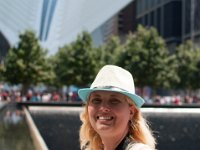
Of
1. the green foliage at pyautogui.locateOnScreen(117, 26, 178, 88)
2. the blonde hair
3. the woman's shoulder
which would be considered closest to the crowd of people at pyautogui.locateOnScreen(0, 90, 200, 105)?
the green foliage at pyautogui.locateOnScreen(117, 26, 178, 88)

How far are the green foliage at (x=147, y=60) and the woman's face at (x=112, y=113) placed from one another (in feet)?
104

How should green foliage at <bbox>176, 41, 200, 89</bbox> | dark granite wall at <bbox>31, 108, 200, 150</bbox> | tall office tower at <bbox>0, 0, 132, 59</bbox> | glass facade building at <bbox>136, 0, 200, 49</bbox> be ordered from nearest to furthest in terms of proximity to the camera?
dark granite wall at <bbox>31, 108, 200, 150</bbox>, green foliage at <bbox>176, 41, 200, 89</bbox>, tall office tower at <bbox>0, 0, 132, 59</bbox>, glass facade building at <bbox>136, 0, 200, 49</bbox>

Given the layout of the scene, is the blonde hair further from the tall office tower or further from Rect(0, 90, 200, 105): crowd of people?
the tall office tower

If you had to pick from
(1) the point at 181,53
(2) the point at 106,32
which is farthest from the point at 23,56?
(2) the point at 106,32

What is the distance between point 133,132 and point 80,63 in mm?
34426

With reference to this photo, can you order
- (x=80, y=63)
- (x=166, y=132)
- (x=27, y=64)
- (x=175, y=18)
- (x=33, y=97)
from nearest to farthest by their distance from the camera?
(x=166, y=132)
(x=33, y=97)
(x=80, y=63)
(x=27, y=64)
(x=175, y=18)

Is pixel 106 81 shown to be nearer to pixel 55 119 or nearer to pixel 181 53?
pixel 55 119

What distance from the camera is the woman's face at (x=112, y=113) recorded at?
1.67m

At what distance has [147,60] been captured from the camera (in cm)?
3381

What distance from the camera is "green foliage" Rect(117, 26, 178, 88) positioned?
3366cm

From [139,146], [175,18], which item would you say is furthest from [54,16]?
[139,146]

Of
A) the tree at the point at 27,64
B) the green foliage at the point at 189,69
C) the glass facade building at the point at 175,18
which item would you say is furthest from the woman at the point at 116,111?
the glass facade building at the point at 175,18

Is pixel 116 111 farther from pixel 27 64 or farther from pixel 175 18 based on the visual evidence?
pixel 175 18

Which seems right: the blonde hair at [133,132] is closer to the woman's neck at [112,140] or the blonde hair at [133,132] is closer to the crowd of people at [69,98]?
the woman's neck at [112,140]
